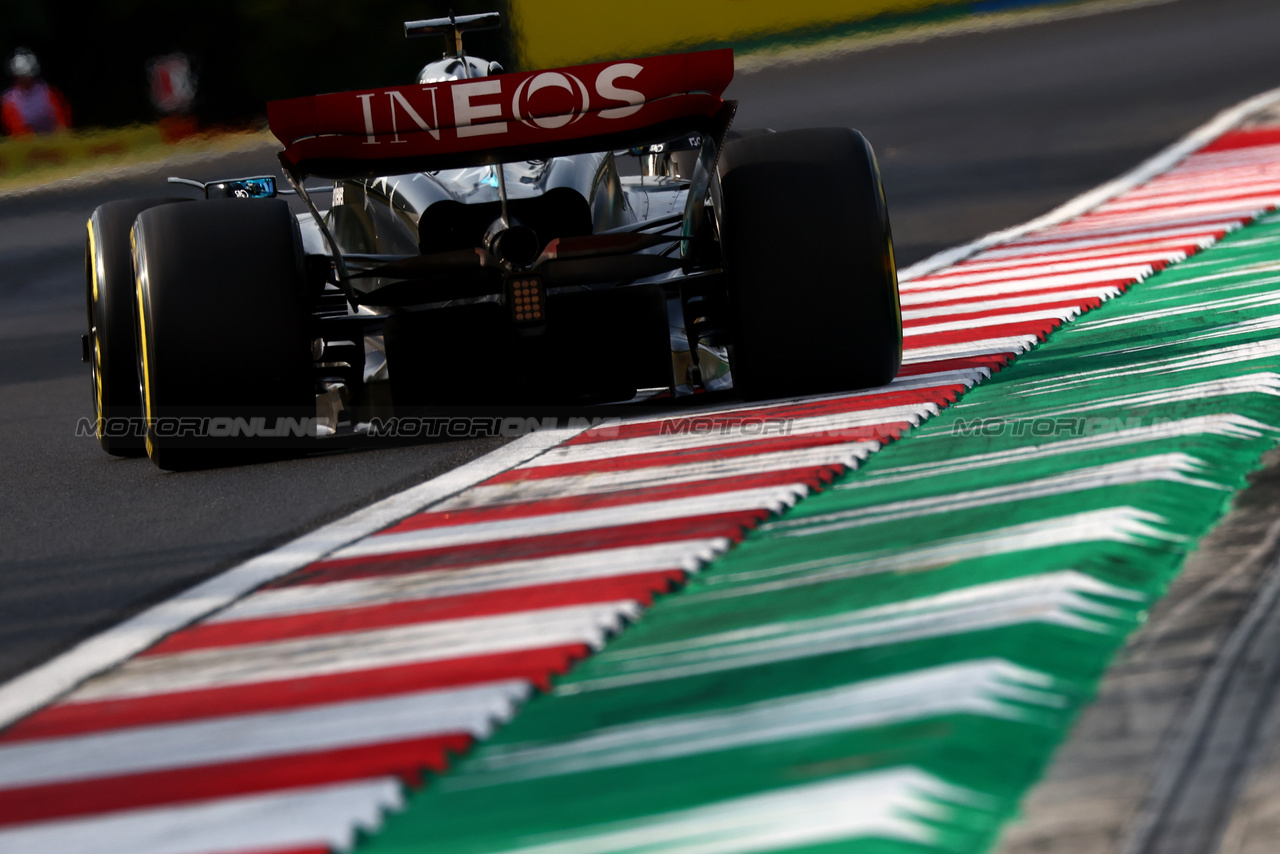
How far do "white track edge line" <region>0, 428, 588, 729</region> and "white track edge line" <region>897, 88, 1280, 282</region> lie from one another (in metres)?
5.02

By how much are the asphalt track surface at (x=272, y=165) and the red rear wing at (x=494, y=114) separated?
2.92 ft

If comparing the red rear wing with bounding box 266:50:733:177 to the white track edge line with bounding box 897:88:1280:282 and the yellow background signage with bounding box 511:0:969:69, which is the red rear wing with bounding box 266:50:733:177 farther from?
the yellow background signage with bounding box 511:0:969:69

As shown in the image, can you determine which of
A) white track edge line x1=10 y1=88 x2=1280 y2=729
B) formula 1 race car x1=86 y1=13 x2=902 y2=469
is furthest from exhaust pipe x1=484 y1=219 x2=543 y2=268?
white track edge line x1=10 y1=88 x2=1280 y2=729

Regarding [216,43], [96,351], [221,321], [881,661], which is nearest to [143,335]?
[221,321]

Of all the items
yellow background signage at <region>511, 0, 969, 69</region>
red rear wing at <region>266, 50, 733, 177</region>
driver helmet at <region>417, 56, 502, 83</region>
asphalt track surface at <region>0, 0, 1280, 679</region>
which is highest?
yellow background signage at <region>511, 0, 969, 69</region>

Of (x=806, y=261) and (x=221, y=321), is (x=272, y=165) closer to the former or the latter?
(x=221, y=321)

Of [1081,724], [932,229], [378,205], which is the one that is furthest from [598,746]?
[932,229]

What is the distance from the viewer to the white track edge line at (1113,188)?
10.4 metres

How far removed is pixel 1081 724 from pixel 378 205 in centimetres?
404

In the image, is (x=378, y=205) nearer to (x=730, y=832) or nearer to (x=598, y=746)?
(x=598, y=746)

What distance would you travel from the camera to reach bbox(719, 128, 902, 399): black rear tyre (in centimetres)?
570

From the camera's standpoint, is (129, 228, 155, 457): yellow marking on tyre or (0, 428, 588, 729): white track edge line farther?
(129, 228, 155, 457): yellow marking on tyre

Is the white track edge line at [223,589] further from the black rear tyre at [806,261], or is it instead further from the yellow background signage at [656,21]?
the yellow background signage at [656,21]

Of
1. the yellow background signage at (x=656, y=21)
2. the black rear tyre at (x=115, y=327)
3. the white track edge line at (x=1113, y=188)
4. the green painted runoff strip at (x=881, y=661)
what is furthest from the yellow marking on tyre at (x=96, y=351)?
the yellow background signage at (x=656, y=21)
